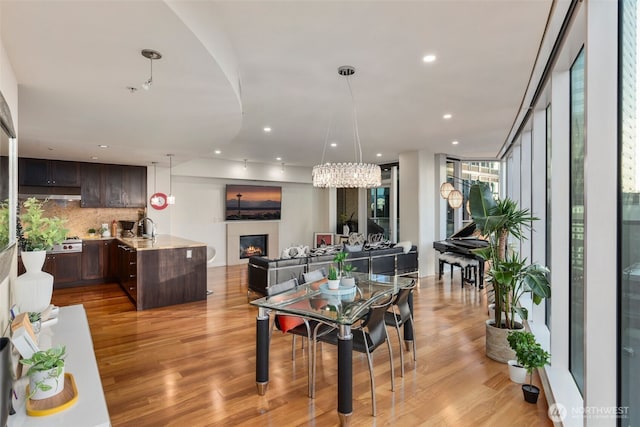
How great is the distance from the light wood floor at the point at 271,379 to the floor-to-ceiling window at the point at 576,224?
520 mm

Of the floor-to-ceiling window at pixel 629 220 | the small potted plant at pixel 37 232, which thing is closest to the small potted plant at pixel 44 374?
the small potted plant at pixel 37 232

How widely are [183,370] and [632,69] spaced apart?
3.97 m

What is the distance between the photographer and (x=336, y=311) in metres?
2.75

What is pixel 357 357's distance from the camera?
365cm

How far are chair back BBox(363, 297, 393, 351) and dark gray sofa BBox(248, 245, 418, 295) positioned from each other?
195 cm

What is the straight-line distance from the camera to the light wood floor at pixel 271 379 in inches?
101

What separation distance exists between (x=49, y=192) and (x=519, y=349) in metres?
8.22

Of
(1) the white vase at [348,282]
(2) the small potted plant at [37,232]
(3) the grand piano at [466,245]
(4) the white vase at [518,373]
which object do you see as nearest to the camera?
(2) the small potted plant at [37,232]

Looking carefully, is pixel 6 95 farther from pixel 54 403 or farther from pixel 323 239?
pixel 323 239

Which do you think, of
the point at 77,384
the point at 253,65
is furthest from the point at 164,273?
the point at 77,384

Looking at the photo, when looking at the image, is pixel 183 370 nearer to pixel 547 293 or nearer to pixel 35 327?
pixel 35 327

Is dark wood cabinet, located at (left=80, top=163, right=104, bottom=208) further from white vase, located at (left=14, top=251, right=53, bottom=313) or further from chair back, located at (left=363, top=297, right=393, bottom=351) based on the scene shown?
chair back, located at (left=363, top=297, right=393, bottom=351)

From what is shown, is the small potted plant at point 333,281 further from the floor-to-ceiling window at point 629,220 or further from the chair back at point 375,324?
the floor-to-ceiling window at point 629,220

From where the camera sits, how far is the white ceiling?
1964 millimetres
